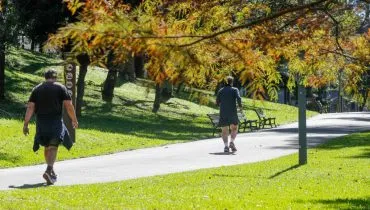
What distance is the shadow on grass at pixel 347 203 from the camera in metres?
10.0

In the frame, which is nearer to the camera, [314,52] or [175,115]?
[314,52]

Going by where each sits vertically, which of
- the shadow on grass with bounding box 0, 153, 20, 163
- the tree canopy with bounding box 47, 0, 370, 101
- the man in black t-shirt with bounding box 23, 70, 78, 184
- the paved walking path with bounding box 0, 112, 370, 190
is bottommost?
the paved walking path with bounding box 0, 112, 370, 190

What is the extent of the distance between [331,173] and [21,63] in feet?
103

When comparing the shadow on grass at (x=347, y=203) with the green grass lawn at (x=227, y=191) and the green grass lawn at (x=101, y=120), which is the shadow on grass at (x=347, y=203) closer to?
the green grass lawn at (x=227, y=191)

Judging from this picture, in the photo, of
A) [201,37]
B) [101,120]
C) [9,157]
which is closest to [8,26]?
[101,120]

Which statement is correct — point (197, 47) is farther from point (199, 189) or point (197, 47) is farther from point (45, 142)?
point (45, 142)

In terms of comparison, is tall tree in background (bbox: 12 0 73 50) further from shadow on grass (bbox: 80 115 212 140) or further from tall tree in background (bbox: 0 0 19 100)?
shadow on grass (bbox: 80 115 212 140)

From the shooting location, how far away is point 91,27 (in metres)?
5.55

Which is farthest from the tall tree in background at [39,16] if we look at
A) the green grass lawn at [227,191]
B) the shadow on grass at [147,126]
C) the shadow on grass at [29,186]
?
the shadow on grass at [29,186]

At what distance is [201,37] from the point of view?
250 inches

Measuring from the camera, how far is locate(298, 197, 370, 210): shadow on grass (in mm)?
10031

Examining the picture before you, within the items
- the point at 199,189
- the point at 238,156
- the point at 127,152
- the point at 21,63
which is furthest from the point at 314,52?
the point at 21,63

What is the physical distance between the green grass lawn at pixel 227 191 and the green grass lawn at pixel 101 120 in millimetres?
1434

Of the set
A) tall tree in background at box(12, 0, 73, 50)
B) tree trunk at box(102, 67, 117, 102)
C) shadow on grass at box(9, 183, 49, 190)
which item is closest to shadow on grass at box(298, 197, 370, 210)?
shadow on grass at box(9, 183, 49, 190)
